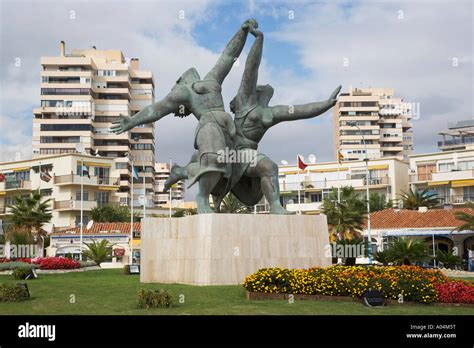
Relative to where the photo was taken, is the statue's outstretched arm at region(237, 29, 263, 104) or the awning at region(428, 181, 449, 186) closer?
the statue's outstretched arm at region(237, 29, 263, 104)

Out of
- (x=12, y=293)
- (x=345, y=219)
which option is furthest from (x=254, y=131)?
(x=345, y=219)

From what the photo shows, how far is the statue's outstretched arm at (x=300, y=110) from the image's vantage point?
20234 mm

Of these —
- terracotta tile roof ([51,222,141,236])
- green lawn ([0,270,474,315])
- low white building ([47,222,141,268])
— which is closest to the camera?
green lawn ([0,270,474,315])

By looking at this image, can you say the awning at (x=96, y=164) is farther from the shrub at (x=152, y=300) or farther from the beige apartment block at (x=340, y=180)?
the shrub at (x=152, y=300)

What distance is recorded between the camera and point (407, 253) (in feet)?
103

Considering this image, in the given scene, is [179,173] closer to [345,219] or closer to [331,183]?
[345,219]

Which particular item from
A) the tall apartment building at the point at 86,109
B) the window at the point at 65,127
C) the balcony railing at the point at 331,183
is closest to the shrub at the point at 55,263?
the balcony railing at the point at 331,183

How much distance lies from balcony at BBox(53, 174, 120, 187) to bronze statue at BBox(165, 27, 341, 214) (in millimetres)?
42905

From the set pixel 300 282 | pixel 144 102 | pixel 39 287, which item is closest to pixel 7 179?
pixel 144 102

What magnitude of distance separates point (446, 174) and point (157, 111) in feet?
157

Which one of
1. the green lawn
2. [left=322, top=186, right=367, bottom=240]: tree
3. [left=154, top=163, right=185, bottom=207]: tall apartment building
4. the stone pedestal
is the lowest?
the green lawn

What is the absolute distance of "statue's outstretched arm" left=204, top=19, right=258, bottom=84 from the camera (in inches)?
821

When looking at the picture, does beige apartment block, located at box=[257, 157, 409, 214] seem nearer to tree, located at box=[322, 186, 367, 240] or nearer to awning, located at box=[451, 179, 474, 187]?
awning, located at box=[451, 179, 474, 187]

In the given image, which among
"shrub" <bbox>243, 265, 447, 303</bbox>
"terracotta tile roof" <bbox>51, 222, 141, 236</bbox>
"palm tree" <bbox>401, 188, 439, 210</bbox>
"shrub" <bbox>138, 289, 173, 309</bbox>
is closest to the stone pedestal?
"shrub" <bbox>243, 265, 447, 303</bbox>
